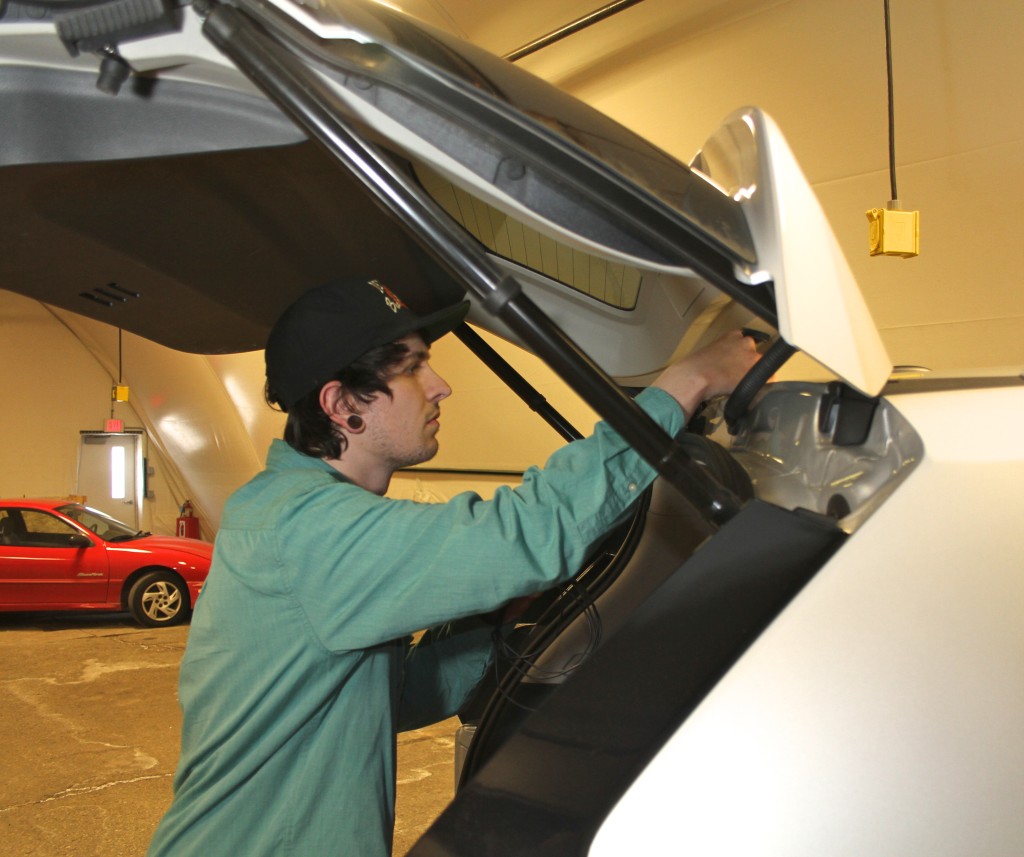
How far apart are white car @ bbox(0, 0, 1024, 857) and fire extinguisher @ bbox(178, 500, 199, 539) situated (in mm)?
11449

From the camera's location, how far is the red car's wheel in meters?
8.09

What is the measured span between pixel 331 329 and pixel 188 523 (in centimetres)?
1151

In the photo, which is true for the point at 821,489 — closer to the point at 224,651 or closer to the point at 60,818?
the point at 224,651

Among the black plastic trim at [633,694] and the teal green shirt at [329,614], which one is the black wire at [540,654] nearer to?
the teal green shirt at [329,614]

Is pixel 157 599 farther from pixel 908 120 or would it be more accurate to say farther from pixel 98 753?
pixel 908 120

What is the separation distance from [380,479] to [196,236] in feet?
1.75

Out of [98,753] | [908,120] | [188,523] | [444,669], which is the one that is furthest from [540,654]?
[188,523]

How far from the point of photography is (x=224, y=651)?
4.38 feet

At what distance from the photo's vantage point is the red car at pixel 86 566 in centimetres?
782

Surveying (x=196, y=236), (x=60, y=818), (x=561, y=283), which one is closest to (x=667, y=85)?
(x=561, y=283)

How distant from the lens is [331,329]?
1.42 m

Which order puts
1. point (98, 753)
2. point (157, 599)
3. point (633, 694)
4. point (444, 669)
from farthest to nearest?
1. point (157, 599)
2. point (98, 753)
3. point (444, 669)
4. point (633, 694)

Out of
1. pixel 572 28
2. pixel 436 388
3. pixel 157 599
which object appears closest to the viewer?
pixel 436 388

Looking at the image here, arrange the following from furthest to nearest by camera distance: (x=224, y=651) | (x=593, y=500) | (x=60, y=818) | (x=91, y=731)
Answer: (x=91, y=731) < (x=60, y=818) < (x=224, y=651) < (x=593, y=500)
